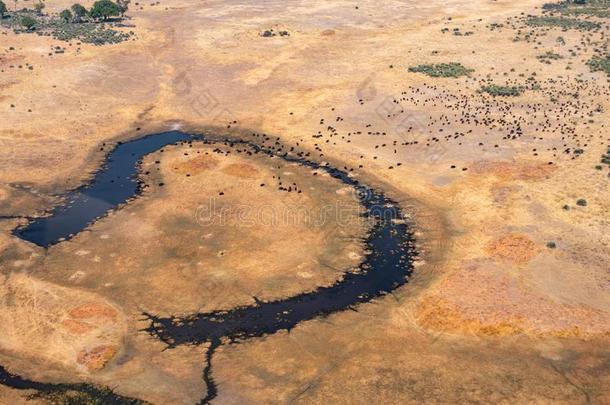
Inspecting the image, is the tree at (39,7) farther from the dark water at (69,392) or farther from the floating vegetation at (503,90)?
the dark water at (69,392)

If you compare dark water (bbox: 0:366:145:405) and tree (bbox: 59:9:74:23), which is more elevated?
tree (bbox: 59:9:74:23)

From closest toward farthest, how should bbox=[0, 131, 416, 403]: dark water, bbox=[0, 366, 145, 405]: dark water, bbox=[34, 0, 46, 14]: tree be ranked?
bbox=[0, 366, 145, 405]: dark water → bbox=[0, 131, 416, 403]: dark water → bbox=[34, 0, 46, 14]: tree

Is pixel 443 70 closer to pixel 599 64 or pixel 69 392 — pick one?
pixel 599 64

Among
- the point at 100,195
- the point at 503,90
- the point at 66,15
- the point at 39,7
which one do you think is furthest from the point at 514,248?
the point at 39,7

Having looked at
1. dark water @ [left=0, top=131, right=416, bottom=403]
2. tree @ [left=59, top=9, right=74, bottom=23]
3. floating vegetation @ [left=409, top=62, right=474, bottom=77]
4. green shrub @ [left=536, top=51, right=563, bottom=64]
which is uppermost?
tree @ [left=59, top=9, right=74, bottom=23]

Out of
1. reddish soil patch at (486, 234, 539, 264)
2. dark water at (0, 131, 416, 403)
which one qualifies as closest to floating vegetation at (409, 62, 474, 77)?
dark water at (0, 131, 416, 403)

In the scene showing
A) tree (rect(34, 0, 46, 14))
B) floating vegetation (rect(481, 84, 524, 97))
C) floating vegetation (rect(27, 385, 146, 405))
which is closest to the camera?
floating vegetation (rect(27, 385, 146, 405))

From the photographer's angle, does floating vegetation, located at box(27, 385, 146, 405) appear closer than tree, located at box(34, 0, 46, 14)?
Yes

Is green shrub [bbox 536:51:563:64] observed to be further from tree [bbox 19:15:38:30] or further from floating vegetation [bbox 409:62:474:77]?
tree [bbox 19:15:38:30]
